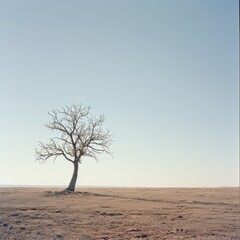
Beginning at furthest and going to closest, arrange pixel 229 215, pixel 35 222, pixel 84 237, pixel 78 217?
1. pixel 229 215
2. pixel 78 217
3. pixel 35 222
4. pixel 84 237

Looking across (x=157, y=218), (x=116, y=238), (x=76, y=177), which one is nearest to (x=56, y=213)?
(x=157, y=218)

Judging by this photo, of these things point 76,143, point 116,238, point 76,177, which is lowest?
point 116,238

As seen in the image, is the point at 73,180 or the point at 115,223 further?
the point at 73,180

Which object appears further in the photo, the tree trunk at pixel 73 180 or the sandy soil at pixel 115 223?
the tree trunk at pixel 73 180

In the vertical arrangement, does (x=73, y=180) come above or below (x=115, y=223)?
above

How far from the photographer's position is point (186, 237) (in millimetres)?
19703

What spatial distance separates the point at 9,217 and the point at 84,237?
6.10 meters

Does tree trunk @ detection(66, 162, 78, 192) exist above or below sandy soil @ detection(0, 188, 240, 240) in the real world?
above

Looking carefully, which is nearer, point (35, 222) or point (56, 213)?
point (35, 222)

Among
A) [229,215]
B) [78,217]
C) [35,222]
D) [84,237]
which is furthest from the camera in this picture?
[229,215]

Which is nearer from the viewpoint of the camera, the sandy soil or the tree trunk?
the sandy soil

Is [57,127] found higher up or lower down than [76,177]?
higher up

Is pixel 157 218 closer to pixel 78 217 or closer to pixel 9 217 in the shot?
pixel 78 217

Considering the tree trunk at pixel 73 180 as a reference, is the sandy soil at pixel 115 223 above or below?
below
